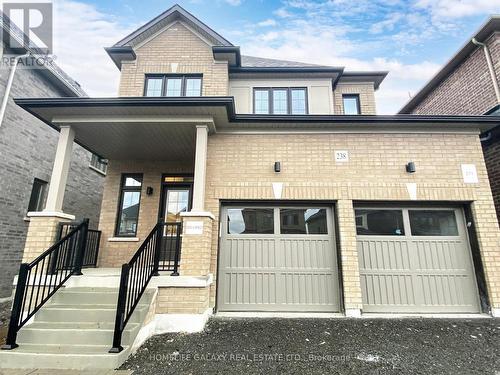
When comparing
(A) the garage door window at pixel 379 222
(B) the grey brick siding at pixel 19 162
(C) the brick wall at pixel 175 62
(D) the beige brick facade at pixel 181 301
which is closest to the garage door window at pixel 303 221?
(A) the garage door window at pixel 379 222

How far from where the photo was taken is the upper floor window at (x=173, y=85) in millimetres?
6828

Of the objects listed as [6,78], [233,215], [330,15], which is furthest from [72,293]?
[330,15]

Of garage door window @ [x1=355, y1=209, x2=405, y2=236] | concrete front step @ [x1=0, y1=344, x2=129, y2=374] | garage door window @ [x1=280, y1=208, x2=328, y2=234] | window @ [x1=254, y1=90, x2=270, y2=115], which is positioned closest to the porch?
concrete front step @ [x1=0, y1=344, x2=129, y2=374]

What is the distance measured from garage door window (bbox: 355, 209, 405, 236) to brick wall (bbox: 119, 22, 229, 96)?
4.73 meters

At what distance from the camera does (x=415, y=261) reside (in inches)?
193

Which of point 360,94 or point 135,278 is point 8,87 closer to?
point 135,278

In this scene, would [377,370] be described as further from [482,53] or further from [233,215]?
[482,53]

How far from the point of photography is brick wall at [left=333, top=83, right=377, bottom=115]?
7.79 metres

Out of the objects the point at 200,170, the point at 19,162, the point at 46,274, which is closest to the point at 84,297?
the point at 46,274

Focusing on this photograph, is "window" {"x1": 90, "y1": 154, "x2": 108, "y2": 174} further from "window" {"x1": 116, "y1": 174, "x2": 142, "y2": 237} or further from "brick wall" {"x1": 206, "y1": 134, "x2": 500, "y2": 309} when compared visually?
"brick wall" {"x1": 206, "y1": 134, "x2": 500, "y2": 309}

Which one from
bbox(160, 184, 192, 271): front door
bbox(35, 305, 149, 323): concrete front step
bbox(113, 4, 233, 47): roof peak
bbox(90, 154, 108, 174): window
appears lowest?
bbox(35, 305, 149, 323): concrete front step

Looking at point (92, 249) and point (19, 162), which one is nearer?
point (92, 249)

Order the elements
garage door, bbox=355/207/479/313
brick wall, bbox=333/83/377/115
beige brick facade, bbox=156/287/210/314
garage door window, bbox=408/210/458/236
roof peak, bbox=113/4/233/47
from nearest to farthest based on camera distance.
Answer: beige brick facade, bbox=156/287/210/314, garage door, bbox=355/207/479/313, garage door window, bbox=408/210/458/236, roof peak, bbox=113/4/233/47, brick wall, bbox=333/83/377/115

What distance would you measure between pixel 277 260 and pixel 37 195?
775 cm
